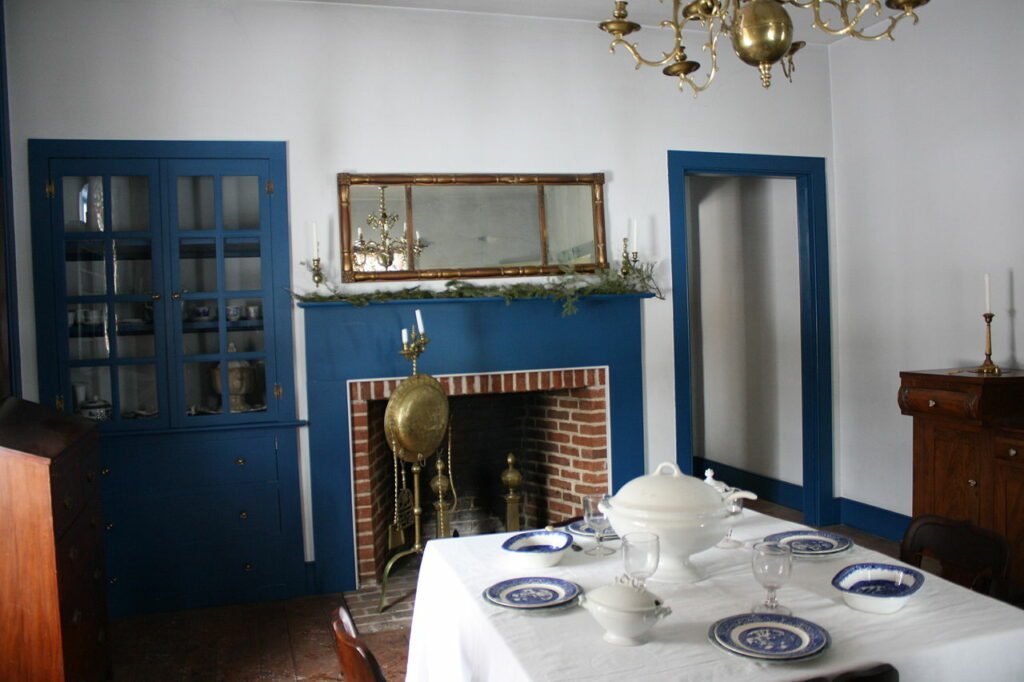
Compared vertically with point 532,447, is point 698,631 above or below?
above

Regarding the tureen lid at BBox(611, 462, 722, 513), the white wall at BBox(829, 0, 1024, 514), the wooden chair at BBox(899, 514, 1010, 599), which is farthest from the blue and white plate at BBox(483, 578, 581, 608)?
the white wall at BBox(829, 0, 1024, 514)

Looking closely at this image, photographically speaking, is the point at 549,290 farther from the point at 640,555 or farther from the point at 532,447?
the point at 640,555

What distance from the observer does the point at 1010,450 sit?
3.39 metres

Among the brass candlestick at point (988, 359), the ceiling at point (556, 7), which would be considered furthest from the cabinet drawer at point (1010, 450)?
the ceiling at point (556, 7)

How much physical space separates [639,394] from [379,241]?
1.61 m

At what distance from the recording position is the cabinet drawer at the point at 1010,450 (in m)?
3.34

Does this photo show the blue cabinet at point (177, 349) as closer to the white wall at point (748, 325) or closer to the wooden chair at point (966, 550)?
the wooden chair at point (966, 550)

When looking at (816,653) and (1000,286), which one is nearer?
(816,653)

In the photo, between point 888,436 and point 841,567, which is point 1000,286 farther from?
point 841,567

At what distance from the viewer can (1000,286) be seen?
12.7ft

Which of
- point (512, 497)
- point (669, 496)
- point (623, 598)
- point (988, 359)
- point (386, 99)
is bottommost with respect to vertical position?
point (512, 497)

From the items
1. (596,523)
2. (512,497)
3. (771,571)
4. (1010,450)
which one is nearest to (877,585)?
(771,571)

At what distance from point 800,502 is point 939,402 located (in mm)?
1785

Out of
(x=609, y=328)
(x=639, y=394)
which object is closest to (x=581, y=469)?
(x=639, y=394)
